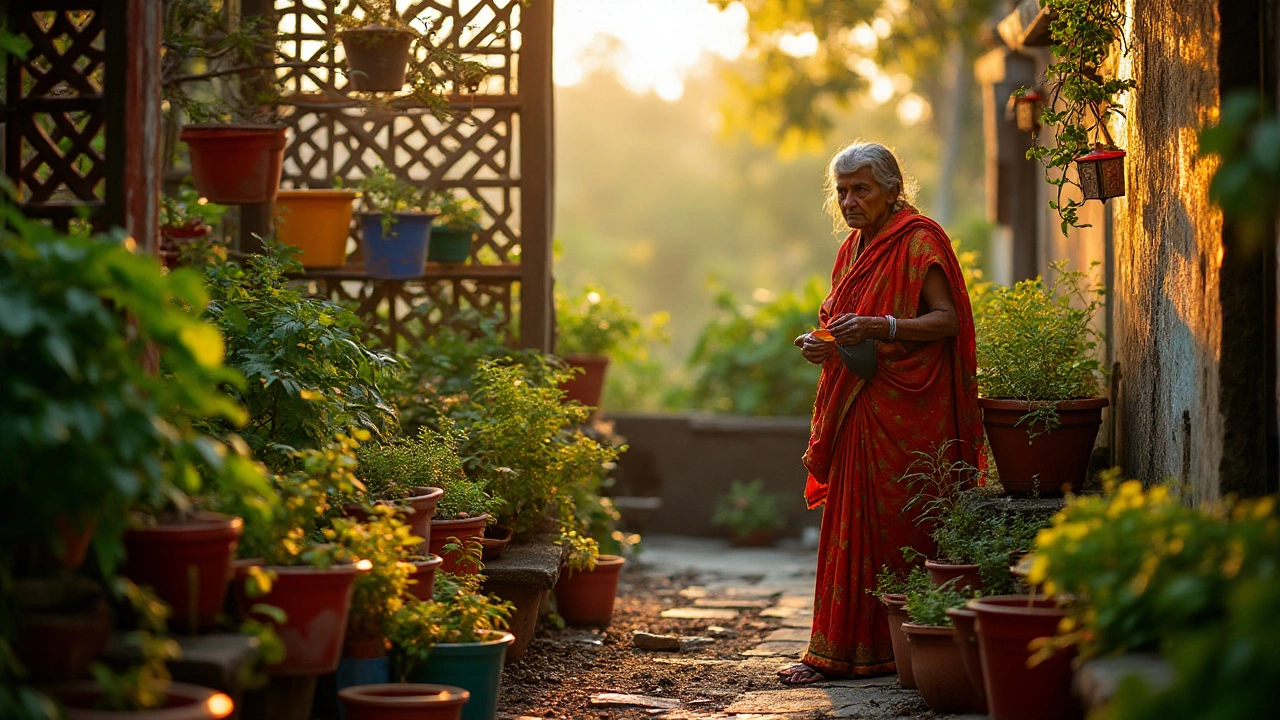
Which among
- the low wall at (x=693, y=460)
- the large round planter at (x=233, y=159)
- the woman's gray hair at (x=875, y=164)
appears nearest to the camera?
the woman's gray hair at (x=875, y=164)

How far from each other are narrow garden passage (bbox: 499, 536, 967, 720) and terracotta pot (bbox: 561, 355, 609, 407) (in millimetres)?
1262

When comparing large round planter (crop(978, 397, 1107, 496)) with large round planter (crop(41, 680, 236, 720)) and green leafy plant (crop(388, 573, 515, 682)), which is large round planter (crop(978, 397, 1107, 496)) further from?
large round planter (crop(41, 680, 236, 720))

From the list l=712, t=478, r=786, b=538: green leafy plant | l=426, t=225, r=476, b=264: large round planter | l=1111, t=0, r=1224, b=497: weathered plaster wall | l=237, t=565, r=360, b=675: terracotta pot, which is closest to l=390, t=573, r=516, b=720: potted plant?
l=237, t=565, r=360, b=675: terracotta pot

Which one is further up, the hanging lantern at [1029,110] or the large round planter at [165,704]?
the hanging lantern at [1029,110]

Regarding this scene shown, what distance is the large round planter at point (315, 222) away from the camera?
7469 millimetres

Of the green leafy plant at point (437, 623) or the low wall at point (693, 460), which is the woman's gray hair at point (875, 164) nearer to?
the green leafy plant at point (437, 623)

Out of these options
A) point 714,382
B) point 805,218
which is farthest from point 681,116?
point 714,382

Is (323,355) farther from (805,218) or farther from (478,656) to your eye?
(805,218)

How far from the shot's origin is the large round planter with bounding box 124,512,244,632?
3650mm

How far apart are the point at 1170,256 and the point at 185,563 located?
3.62m

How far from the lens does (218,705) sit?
326cm

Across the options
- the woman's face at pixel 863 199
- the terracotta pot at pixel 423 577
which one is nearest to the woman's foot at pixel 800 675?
the terracotta pot at pixel 423 577

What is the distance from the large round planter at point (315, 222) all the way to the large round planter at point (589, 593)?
223 centimetres

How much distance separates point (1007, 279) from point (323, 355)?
25.9ft
